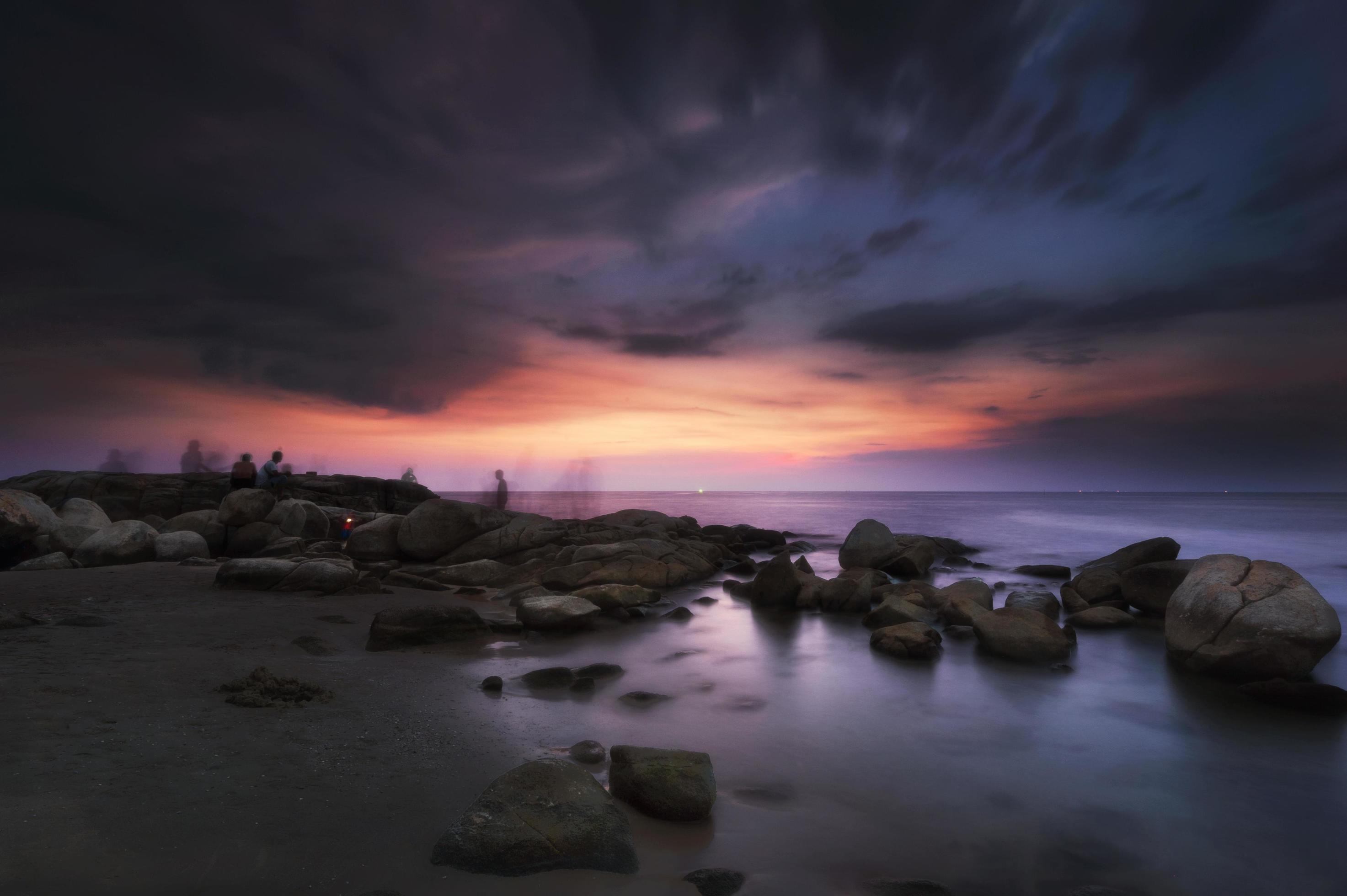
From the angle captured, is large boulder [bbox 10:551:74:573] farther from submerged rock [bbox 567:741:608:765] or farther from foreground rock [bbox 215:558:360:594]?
submerged rock [bbox 567:741:608:765]

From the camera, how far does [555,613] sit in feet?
31.5

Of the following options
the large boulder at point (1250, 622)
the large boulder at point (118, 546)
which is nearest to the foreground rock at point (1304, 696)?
the large boulder at point (1250, 622)

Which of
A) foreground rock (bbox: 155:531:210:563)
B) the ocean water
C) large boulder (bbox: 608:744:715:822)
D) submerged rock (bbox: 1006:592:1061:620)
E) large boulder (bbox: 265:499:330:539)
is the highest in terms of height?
large boulder (bbox: 265:499:330:539)

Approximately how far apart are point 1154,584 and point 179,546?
19639mm

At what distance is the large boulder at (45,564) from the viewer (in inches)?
Result: 409

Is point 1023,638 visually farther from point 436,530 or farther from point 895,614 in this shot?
point 436,530

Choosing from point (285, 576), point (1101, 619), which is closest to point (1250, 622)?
point (1101, 619)

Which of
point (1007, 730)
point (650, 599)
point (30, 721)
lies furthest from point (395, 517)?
point (1007, 730)

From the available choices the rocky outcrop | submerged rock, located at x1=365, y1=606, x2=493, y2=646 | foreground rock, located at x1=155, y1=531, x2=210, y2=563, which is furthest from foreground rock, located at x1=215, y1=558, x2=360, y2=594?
the rocky outcrop

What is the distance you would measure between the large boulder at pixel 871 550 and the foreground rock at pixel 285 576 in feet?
42.2

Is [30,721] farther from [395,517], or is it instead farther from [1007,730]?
[395,517]

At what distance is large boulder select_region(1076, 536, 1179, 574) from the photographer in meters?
13.1

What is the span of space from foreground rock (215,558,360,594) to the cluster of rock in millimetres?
8459

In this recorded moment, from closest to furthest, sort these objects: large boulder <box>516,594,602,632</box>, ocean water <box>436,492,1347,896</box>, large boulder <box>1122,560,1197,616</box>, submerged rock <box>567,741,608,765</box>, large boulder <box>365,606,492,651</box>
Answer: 1. ocean water <box>436,492,1347,896</box>
2. submerged rock <box>567,741,608,765</box>
3. large boulder <box>365,606,492,651</box>
4. large boulder <box>516,594,602,632</box>
5. large boulder <box>1122,560,1197,616</box>
